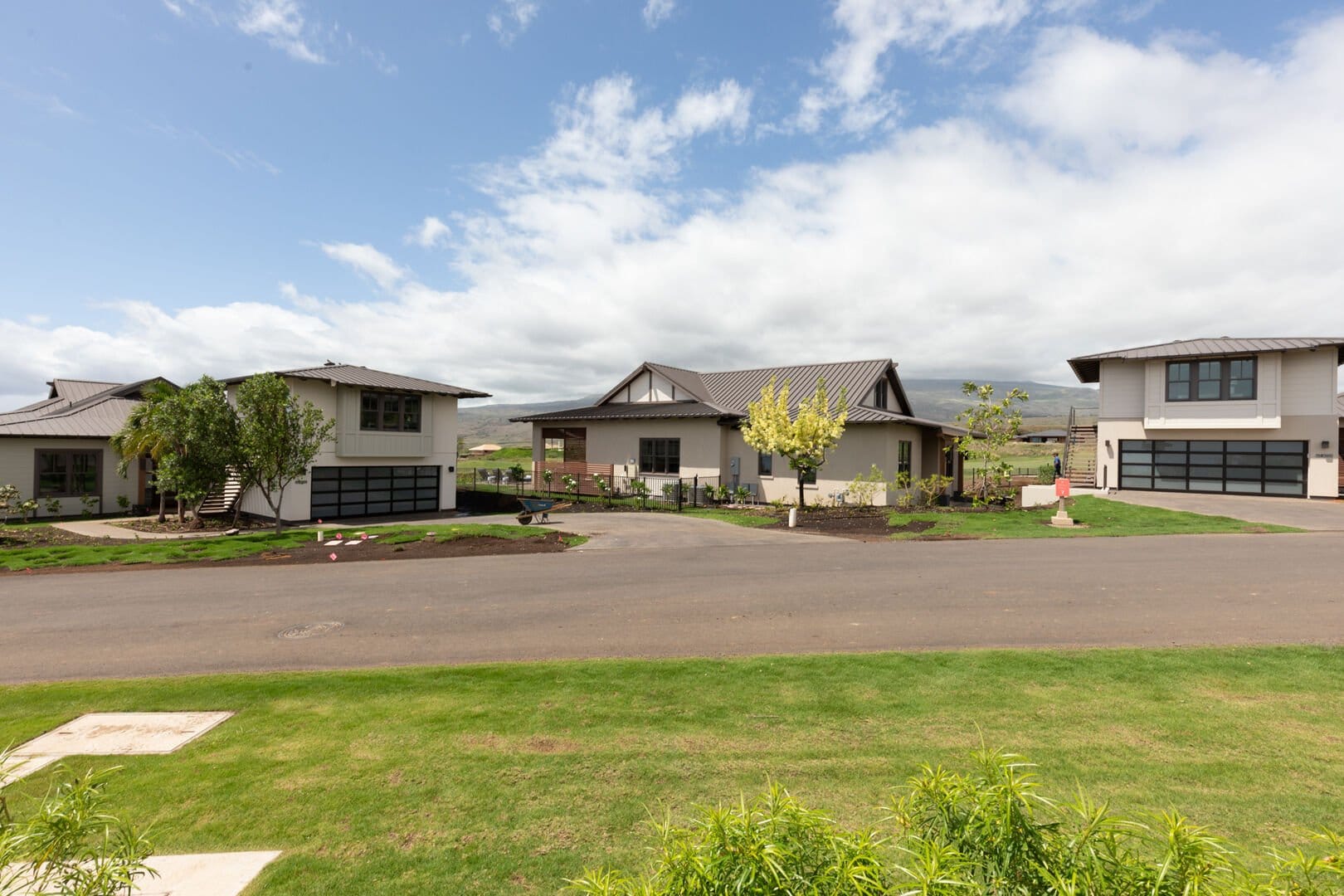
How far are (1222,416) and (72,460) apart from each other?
50.5 meters

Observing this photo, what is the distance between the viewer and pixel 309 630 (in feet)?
32.2

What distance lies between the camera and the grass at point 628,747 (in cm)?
411

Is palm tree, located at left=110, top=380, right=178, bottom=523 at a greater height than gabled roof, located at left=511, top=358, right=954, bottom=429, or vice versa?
gabled roof, located at left=511, top=358, right=954, bottom=429

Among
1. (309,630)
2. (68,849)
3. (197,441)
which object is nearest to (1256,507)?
(309,630)

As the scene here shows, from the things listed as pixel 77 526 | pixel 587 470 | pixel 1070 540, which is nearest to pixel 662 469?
pixel 587 470

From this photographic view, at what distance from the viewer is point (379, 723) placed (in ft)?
19.7

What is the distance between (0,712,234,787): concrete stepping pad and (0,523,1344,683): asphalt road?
66.7 inches

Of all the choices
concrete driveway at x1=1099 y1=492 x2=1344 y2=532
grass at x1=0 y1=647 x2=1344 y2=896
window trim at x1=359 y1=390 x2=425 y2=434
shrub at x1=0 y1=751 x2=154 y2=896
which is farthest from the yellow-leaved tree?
shrub at x1=0 y1=751 x2=154 y2=896

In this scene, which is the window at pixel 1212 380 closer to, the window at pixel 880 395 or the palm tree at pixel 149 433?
the window at pixel 880 395

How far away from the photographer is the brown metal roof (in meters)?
31.7

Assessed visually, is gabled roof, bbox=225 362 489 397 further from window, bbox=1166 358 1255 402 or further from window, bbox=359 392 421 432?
window, bbox=1166 358 1255 402

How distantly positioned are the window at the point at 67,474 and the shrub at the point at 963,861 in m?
34.2

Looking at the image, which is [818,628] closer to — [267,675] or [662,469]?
[267,675]

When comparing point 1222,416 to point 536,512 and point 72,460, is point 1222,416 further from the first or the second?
point 72,460
